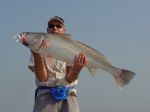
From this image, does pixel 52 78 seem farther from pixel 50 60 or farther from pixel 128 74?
pixel 128 74

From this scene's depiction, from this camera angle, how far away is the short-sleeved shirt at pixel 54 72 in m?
12.1

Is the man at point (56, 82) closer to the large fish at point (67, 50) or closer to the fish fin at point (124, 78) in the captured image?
the large fish at point (67, 50)

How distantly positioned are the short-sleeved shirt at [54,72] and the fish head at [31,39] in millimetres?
470

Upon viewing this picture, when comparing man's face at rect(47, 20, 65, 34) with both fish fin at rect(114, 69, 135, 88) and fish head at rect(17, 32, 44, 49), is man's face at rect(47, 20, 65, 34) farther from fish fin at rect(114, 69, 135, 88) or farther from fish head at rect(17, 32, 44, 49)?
fish fin at rect(114, 69, 135, 88)

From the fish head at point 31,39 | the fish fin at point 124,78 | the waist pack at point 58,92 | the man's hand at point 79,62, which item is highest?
the fish head at point 31,39

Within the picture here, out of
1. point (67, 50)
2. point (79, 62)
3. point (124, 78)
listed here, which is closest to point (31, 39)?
point (67, 50)

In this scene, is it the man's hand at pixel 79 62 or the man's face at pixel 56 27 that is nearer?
the man's hand at pixel 79 62

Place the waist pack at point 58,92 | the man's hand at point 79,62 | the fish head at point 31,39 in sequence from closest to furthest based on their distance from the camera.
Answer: the fish head at point 31,39 < the man's hand at point 79,62 < the waist pack at point 58,92

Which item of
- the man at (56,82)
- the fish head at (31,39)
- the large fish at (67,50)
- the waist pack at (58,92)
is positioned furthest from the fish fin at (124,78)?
the fish head at (31,39)

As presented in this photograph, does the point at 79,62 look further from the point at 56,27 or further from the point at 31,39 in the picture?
the point at 31,39

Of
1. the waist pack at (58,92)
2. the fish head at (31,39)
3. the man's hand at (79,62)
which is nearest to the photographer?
the fish head at (31,39)

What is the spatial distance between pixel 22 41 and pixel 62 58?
2.78ft

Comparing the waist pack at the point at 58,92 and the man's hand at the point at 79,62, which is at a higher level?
the man's hand at the point at 79,62

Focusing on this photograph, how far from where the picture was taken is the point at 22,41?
1155cm
